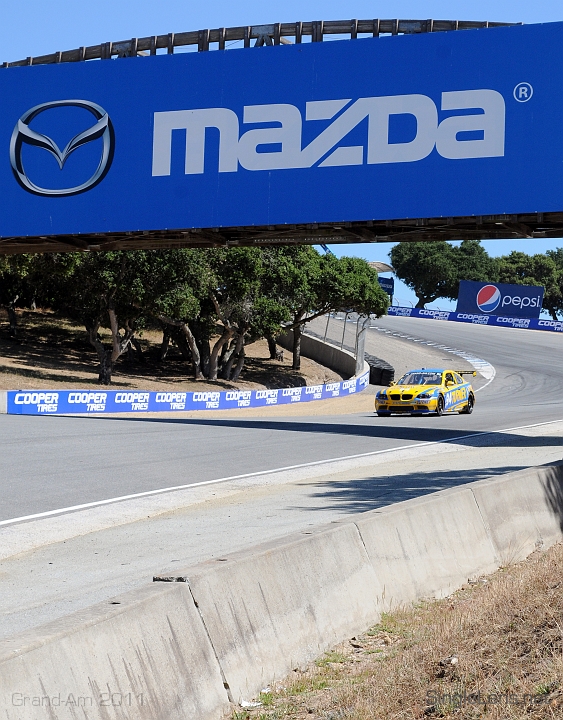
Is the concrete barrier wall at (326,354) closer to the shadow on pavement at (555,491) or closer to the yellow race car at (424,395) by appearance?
the yellow race car at (424,395)

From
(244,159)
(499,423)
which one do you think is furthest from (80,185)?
(499,423)

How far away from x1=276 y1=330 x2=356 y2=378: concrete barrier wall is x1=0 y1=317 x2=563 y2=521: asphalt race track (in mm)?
24825

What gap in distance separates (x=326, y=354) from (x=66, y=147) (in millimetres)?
41385

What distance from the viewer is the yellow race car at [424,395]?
101ft

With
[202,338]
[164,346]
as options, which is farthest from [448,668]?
[164,346]

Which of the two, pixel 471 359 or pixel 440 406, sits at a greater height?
pixel 440 406

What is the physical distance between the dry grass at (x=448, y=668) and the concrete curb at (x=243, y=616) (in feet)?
0.64

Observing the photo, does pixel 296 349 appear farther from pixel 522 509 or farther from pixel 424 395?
pixel 522 509

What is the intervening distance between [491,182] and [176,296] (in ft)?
71.9

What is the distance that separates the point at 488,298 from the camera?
90.4 m

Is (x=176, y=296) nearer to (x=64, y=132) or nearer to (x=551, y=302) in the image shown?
(x=64, y=132)

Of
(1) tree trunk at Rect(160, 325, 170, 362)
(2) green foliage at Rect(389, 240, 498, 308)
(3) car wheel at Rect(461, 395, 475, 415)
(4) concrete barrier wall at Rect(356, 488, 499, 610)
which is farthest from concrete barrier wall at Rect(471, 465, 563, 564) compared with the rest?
(2) green foliage at Rect(389, 240, 498, 308)

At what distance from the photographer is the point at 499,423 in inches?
1101

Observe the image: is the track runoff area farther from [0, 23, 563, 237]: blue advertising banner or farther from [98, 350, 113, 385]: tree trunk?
[98, 350, 113, 385]: tree trunk
